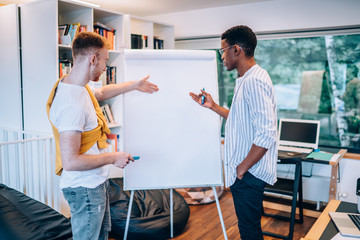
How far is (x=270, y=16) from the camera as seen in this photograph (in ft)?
12.6

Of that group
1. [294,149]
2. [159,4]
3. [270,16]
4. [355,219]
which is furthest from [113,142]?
A: [355,219]

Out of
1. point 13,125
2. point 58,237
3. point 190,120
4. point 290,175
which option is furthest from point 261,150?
point 13,125

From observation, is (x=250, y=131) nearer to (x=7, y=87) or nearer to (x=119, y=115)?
(x=119, y=115)

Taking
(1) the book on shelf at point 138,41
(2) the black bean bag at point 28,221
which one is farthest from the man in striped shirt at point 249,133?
(1) the book on shelf at point 138,41

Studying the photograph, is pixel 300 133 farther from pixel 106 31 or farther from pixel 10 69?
pixel 10 69

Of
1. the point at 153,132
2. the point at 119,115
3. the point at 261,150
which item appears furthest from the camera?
the point at 119,115

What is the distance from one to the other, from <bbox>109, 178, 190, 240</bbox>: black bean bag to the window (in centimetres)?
198

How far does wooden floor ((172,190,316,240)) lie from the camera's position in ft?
9.38

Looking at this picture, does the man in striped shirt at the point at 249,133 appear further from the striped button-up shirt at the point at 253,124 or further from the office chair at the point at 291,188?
the office chair at the point at 291,188

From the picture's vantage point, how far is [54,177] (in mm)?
2990

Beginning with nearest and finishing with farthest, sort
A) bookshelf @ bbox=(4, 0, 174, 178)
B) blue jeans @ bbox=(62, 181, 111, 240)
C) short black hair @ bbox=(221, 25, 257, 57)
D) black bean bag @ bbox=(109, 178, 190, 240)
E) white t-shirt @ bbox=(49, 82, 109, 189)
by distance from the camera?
white t-shirt @ bbox=(49, 82, 109, 189)
blue jeans @ bbox=(62, 181, 111, 240)
short black hair @ bbox=(221, 25, 257, 57)
black bean bag @ bbox=(109, 178, 190, 240)
bookshelf @ bbox=(4, 0, 174, 178)

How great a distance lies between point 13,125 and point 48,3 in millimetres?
1374

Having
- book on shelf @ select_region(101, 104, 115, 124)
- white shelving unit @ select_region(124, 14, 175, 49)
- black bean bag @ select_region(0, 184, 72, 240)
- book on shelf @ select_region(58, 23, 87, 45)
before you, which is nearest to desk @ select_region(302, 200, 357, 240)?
black bean bag @ select_region(0, 184, 72, 240)

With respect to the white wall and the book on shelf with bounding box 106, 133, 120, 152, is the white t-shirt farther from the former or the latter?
Answer: the white wall
